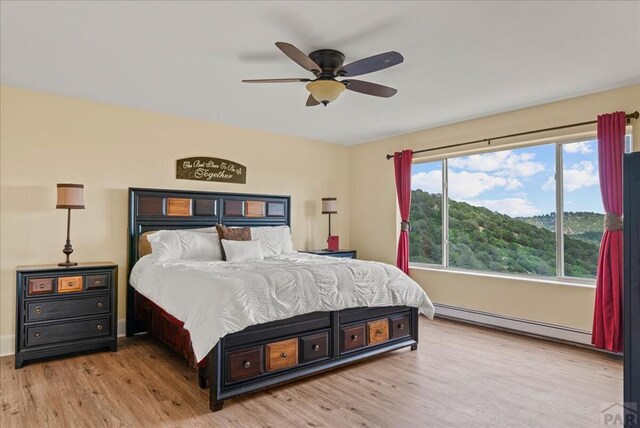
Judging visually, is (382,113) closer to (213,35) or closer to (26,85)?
(213,35)

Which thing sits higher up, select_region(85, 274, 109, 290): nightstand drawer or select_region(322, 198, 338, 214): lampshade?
select_region(322, 198, 338, 214): lampshade

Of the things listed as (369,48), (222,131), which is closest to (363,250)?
(222,131)

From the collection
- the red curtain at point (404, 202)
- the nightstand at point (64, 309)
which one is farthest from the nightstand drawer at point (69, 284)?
the red curtain at point (404, 202)

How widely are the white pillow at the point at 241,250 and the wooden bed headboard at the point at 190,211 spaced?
0.79m

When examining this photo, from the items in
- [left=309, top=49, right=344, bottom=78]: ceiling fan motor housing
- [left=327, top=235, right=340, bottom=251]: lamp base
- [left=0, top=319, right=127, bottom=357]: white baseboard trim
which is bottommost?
[left=0, top=319, right=127, bottom=357]: white baseboard trim

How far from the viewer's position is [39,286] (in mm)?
3559

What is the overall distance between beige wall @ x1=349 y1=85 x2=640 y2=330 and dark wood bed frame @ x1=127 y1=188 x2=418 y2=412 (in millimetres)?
1458

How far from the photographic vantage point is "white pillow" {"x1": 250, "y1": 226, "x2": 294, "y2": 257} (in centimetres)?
485

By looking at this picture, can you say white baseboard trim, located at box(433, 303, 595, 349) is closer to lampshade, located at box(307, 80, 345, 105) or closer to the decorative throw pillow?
the decorative throw pillow

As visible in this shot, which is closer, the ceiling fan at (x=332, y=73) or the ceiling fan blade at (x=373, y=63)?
the ceiling fan blade at (x=373, y=63)

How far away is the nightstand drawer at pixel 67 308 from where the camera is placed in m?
3.53

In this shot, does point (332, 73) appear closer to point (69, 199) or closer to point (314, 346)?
point (314, 346)

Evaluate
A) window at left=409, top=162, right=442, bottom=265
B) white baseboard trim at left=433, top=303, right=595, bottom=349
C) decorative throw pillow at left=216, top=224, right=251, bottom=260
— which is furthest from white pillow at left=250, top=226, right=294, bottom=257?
white baseboard trim at left=433, top=303, right=595, bottom=349

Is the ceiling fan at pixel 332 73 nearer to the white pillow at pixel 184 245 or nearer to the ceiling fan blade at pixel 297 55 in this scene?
the ceiling fan blade at pixel 297 55
